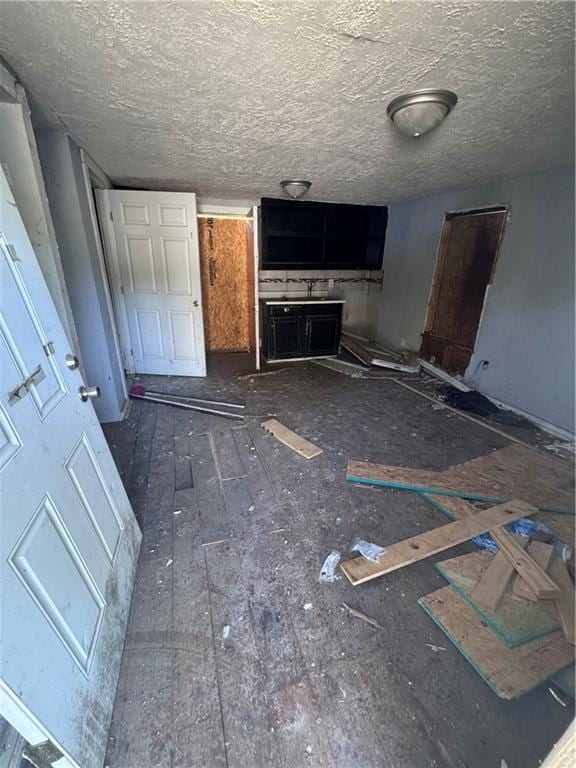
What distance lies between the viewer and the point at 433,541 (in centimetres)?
173

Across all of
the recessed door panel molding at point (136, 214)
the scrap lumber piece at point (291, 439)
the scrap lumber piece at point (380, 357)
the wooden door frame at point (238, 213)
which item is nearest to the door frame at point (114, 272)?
the recessed door panel molding at point (136, 214)

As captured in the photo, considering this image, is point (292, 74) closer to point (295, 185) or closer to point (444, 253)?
point (295, 185)

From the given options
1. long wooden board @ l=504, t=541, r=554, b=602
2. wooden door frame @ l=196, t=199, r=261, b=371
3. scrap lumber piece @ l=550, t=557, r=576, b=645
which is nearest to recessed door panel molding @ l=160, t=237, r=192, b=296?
wooden door frame @ l=196, t=199, r=261, b=371

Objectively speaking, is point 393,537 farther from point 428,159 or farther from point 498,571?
point 428,159

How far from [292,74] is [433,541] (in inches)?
95.8

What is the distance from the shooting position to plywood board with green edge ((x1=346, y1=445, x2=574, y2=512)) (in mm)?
2096

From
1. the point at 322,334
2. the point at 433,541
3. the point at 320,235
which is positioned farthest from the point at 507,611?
the point at 320,235

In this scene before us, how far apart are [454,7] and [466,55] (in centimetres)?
32

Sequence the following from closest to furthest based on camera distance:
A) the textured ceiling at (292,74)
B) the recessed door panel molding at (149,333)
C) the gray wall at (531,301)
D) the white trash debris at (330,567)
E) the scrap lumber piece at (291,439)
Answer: the textured ceiling at (292,74) < the white trash debris at (330,567) < the scrap lumber piece at (291,439) < the gray wall at (531,301) < the recessed door panel molding at (149,333)

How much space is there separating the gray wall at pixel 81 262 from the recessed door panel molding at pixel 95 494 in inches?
66.6

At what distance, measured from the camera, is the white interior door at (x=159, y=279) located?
3.50m

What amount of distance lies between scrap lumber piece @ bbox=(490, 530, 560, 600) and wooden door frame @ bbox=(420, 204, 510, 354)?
270 centimetres

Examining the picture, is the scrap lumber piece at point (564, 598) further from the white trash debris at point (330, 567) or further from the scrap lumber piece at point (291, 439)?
the scrap lumber piece at point (291, 439)

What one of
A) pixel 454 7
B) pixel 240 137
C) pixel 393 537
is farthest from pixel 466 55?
pixel 393 537
